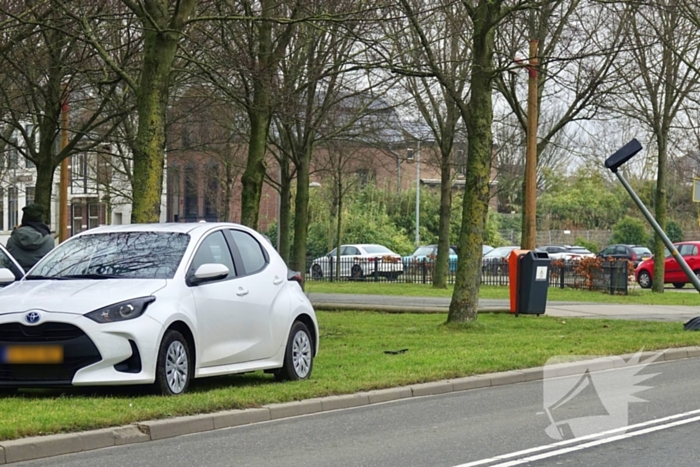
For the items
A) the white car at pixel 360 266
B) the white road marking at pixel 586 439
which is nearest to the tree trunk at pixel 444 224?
the white car at pixel 360 266

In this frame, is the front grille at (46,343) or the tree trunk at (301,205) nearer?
the front grille at (46,343)

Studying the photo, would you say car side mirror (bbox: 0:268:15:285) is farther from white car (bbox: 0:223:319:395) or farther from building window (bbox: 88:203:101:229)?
building window (bbox: 88:203:101:229)

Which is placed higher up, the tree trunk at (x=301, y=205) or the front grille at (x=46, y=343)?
the tree trunk at (x=301, y=205)

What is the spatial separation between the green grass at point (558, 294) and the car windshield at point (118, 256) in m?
18.1

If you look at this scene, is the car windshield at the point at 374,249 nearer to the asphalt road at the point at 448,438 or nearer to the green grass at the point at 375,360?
the green grass at the point at 375,360

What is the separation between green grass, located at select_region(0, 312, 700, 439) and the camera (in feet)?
28.0

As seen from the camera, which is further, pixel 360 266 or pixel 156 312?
pixel 360 266

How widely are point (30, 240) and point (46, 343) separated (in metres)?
6.51

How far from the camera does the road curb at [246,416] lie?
7.48 m

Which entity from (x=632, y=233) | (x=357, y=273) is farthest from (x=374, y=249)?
(x=632, y=233)

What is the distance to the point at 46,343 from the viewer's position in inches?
361

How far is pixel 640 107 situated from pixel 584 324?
12200mm

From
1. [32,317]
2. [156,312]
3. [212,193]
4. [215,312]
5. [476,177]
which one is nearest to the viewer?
[32,317]

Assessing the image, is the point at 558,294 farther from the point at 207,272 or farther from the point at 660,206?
the point at 207,272
